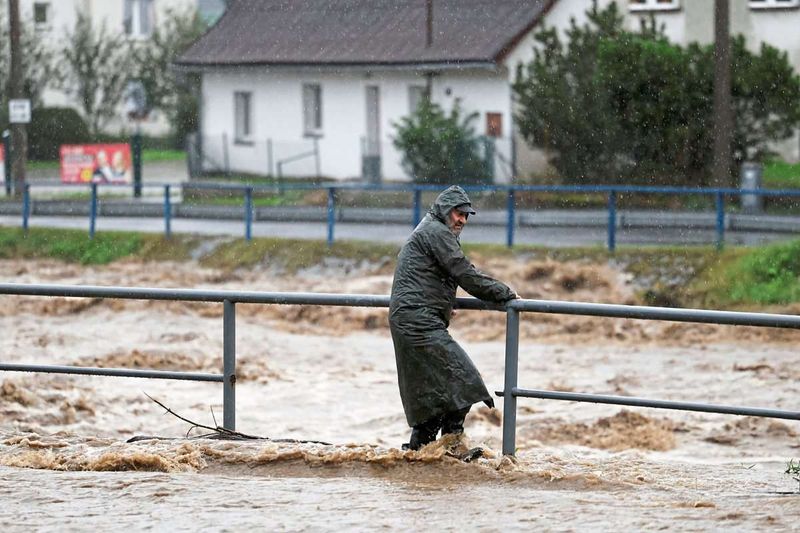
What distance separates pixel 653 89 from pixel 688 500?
2331cm

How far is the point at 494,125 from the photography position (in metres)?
36.1

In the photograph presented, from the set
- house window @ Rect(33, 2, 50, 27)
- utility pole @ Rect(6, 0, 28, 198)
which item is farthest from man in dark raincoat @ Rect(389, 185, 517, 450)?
house window @ Rect(33, 2, 50, 27)

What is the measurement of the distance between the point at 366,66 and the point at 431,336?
30.1 m

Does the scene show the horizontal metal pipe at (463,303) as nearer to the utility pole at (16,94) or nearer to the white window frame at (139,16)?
the utility pole at (16,94)

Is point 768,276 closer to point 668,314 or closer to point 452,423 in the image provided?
point 452,423

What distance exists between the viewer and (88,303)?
2500 cm

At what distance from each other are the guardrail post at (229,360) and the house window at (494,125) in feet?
89.7

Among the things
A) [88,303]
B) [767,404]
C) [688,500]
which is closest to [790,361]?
[767,404]

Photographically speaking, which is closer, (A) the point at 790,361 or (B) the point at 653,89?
(A) the point at 790,361

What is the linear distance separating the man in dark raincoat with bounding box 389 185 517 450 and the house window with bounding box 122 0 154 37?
48477mm

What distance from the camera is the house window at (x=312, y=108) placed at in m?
40.4

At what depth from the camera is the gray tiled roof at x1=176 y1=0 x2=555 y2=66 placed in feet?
121

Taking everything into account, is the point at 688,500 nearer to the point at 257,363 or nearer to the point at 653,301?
the point at 257,363

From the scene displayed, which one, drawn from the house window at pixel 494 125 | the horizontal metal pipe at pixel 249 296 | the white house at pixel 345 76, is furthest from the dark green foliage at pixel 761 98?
the horizontal metal pipe at pixel 249 296
